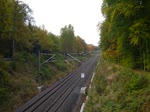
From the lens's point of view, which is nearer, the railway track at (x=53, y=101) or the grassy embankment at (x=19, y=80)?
the railway track at (x=53, y=101)

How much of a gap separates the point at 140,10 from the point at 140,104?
12.0 m

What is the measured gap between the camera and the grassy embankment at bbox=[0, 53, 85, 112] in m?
26.8

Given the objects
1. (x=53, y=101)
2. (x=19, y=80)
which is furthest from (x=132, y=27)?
(x=19, y=80)

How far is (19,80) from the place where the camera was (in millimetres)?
33875

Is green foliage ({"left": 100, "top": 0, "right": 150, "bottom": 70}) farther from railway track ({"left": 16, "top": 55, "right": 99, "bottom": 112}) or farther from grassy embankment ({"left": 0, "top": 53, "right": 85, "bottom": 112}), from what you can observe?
grassy embankment ({"left": 0, "top": 53, "right": 85, "bottom": 112})

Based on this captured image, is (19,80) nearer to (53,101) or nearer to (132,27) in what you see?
(53,101)

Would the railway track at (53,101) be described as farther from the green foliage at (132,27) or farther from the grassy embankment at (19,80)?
the green foliage at (132,27)

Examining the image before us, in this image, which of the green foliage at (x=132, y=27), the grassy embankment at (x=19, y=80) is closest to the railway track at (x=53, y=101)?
the grassy embankment at (x=19, y=80)

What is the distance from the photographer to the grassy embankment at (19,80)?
2676 centimetres

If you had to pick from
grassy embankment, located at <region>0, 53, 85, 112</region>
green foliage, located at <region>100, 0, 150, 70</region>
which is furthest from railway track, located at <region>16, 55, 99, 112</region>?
green foliage, located at <region>100, 0, 150, 70</region>

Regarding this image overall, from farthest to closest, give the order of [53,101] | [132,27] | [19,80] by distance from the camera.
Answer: [19,80] < [53,101] < [132,27]

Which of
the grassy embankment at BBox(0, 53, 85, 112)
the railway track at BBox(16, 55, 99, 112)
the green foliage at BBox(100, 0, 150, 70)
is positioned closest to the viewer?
the green foliage at BBox(100, 0, 150, 70)

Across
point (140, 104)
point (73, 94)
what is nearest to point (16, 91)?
point (73, 94)

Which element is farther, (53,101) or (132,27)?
(53,101)
